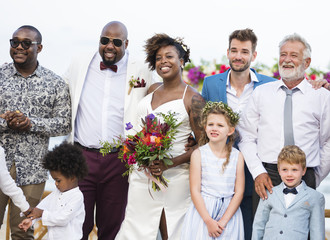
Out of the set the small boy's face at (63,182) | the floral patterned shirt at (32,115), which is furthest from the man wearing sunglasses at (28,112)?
the small boy's face at (63,182)

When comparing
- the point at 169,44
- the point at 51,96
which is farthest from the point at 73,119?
the point at 169,44

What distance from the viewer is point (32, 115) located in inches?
175

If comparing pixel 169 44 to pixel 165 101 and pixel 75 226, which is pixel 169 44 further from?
pixel 75 226

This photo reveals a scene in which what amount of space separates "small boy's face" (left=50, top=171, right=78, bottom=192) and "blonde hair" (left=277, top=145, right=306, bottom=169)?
169 cm

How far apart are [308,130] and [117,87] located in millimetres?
1942

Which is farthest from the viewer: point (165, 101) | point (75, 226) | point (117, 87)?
point (117, 87)

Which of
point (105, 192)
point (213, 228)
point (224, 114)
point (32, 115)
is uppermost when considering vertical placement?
point (224, 114)

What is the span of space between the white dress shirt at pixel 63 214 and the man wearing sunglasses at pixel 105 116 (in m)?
0.76

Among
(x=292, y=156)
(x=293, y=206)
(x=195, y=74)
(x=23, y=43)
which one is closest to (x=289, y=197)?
(x=293, y=206)

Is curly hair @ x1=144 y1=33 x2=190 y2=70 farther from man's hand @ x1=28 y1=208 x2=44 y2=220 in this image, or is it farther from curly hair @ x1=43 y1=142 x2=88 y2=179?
man's hand @ x1=28 y1=208 x2=44 y2=220

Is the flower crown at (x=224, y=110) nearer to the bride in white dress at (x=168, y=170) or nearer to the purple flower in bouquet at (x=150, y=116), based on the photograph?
the bride in white dress at (x=168, y=170)

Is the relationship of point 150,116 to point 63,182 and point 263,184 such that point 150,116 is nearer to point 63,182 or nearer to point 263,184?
point 63,182

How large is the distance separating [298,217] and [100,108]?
2169 mm

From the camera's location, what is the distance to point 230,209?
3.86 metres
